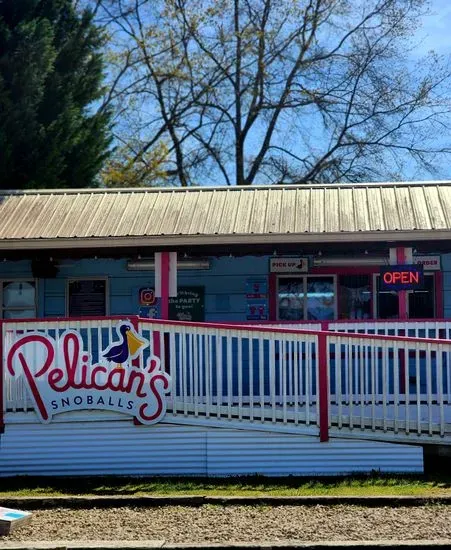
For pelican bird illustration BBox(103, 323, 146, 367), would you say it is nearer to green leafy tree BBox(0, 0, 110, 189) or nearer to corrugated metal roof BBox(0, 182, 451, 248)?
corrugated metal roof BBox(0, 182, 451, 248)

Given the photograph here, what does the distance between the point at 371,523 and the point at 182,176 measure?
22.8m

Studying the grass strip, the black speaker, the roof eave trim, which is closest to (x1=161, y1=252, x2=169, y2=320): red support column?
the roof eave trim

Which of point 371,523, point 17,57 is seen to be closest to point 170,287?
point 371,523

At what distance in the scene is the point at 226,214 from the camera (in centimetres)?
1104

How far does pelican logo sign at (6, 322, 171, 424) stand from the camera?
7910mm

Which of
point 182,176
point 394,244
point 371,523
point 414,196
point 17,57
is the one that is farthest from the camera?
point 182,176

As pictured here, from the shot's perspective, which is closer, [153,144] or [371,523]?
[371,523]

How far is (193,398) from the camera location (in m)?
8.02

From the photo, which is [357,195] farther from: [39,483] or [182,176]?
[182,176]

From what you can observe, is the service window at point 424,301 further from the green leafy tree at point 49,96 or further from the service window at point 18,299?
the green leafy tree at point 49,96

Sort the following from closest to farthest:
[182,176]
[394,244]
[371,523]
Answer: [371,523], [394,244], [182,176]

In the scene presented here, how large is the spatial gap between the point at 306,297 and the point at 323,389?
4297 mm

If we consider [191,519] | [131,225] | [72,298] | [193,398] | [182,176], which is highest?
[182,176]

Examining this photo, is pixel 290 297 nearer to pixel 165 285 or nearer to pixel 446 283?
pixel 446 283
